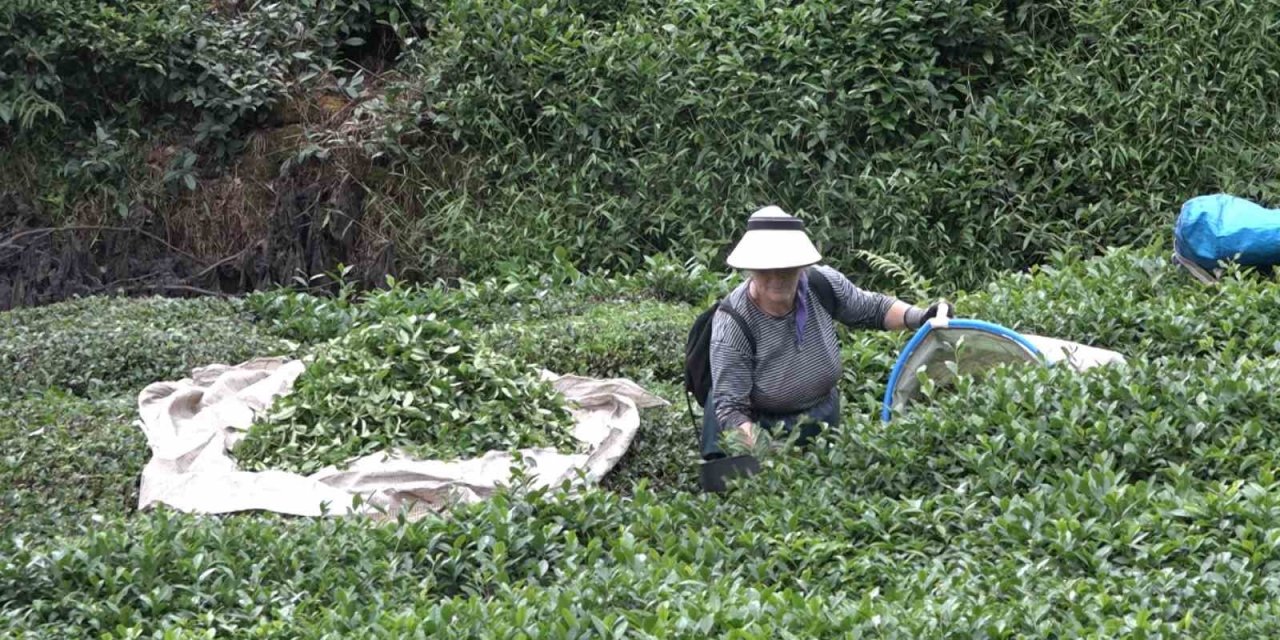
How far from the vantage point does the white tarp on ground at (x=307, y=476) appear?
6000 millimetres

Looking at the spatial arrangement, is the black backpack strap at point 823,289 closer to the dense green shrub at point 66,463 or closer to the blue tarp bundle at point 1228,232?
the blue tarp bundle at point 1228,232

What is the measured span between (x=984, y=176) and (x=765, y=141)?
4.50 ft

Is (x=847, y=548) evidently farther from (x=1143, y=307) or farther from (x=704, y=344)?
(x=1143, y=307)

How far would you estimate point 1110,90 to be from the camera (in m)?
10.2

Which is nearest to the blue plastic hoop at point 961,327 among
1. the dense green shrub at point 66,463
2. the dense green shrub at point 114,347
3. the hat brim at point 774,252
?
the hat brim at point 774,252

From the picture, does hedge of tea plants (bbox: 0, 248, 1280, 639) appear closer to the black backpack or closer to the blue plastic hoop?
the blue plastic hoop

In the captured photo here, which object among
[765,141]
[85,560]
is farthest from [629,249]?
[85,560]

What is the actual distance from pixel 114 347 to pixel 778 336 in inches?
158

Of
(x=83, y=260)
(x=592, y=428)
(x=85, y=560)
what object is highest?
(x=85, y=560)

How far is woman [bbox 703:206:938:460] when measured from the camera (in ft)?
19.0

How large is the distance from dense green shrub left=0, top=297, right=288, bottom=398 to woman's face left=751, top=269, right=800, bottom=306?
3.54m

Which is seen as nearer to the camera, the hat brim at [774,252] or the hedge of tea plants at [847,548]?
the hedge of tea plants at [847,548]

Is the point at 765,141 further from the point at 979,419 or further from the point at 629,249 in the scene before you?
the point at 979,419

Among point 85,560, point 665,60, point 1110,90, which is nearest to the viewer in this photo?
Result: point 85,560
